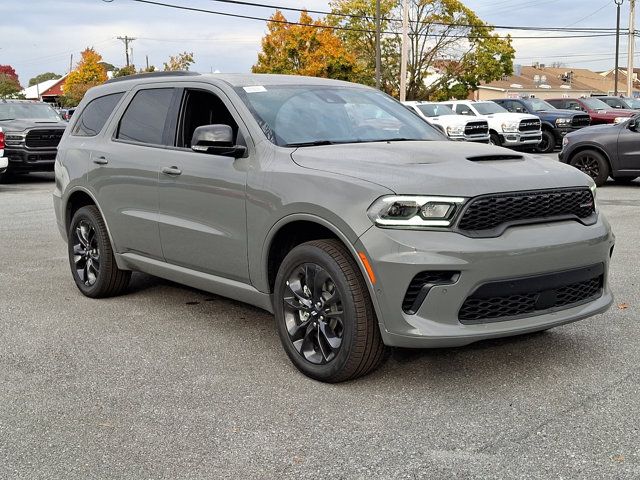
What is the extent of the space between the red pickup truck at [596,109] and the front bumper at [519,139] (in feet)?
11.6

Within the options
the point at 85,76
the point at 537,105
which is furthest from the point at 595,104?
the point at 85,76

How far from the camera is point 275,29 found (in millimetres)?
49531

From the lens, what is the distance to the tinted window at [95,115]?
21.0ft

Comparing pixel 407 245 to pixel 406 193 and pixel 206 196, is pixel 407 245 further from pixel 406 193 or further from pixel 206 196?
pixel 206 196

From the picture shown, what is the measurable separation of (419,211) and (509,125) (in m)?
20.9

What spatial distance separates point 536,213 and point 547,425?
1.11 m

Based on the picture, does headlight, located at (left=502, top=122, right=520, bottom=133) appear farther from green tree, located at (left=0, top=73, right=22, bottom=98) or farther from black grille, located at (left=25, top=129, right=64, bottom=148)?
green tree, located at (left=0, top=73, right=22, bottom=98)

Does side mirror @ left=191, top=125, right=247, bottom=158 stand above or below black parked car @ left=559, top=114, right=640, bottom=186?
above

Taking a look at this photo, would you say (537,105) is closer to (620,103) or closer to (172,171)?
(620,103)

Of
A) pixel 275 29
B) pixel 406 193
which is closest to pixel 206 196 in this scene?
pixel 406 193

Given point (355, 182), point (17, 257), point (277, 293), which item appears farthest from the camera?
point (17, 257)

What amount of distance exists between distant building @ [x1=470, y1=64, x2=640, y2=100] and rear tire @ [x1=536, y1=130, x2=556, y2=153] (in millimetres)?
59496

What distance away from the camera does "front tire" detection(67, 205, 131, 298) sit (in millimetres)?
6219

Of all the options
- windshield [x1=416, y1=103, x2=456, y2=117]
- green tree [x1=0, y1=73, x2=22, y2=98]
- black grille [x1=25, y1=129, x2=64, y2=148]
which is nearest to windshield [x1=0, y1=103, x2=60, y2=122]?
black grille [x1=25, y1=129, x2=64, y2=148]
